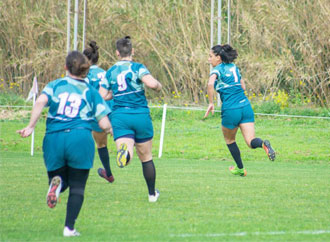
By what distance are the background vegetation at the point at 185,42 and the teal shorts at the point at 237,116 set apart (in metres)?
9.36

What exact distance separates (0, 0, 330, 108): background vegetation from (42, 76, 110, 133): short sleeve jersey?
14.0 meters

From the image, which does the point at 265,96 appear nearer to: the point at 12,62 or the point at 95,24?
the point at 95,24

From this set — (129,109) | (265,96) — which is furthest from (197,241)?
(265,96)

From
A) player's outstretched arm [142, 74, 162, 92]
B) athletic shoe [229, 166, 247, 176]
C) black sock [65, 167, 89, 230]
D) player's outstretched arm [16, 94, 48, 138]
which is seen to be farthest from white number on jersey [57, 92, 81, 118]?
athletic shoe [229, 166, 247, 176]

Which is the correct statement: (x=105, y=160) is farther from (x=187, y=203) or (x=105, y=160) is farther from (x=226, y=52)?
(x=226, y=52)

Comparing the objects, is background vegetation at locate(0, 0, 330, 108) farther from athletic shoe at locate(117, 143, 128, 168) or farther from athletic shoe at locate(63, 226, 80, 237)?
athletic shoe at locate(63, 226, 80, 237)

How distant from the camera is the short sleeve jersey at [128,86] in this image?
7625 mm

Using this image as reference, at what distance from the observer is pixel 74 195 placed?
5.77 meters

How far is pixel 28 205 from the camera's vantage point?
745 centimetres

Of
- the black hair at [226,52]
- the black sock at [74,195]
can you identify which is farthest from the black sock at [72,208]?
the black hair at [226,52]

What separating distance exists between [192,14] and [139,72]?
1531cm

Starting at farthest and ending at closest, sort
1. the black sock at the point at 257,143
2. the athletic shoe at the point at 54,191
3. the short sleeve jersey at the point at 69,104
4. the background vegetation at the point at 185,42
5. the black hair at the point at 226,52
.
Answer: the background vegetation at the point at 185,42 < the black hair at the point at 226,52 < the black sock at the point at 257,143 < the short sleeve jersey at the point at 69,104 < the athletic shoe at the point at 54,191

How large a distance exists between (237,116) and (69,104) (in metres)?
4.73

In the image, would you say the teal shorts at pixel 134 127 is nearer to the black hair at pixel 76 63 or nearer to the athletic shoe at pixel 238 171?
the black hair at pixel 76 63
